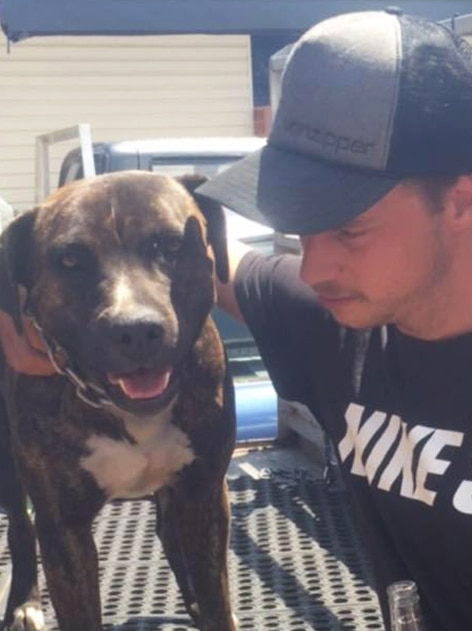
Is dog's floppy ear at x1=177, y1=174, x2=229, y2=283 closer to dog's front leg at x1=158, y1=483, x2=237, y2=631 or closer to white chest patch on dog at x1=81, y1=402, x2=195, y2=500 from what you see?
white chest patch on dog at x1=81, y1=402, x2=195, y2=500

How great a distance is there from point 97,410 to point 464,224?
1166 mm

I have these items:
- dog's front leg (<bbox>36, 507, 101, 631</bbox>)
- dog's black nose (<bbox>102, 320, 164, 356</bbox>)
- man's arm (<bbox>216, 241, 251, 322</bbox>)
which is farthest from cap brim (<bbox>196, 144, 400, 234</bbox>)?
dog's front leg (<bbox>36, 507, 101, 631</bbox>)

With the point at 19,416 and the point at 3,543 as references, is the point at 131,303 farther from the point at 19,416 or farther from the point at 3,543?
the point at 3,543

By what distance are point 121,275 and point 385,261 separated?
31.4 inches

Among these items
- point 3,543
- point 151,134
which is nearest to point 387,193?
point 3,543

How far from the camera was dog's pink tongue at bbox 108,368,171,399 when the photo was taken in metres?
2.72

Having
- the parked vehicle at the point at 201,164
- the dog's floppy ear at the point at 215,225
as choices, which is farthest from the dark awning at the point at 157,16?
the parked vehicle at the point at 201,164

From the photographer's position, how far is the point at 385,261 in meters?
2.07

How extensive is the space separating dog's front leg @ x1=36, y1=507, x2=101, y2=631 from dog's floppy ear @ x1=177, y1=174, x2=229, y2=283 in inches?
27.4

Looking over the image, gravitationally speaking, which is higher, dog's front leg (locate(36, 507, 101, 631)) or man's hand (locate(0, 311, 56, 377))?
man's hand (locate(0, 311, 56, 377))

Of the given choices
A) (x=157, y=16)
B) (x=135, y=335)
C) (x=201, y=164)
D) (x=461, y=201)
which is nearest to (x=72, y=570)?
(x=135, y=335)

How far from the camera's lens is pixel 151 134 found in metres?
13.4

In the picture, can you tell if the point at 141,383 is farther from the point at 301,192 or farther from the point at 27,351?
the point at 301,192

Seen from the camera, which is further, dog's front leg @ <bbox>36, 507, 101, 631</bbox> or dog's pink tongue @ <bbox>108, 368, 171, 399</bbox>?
dog's front leg @ <bbox>36, 507, 101, 631</bbox>
